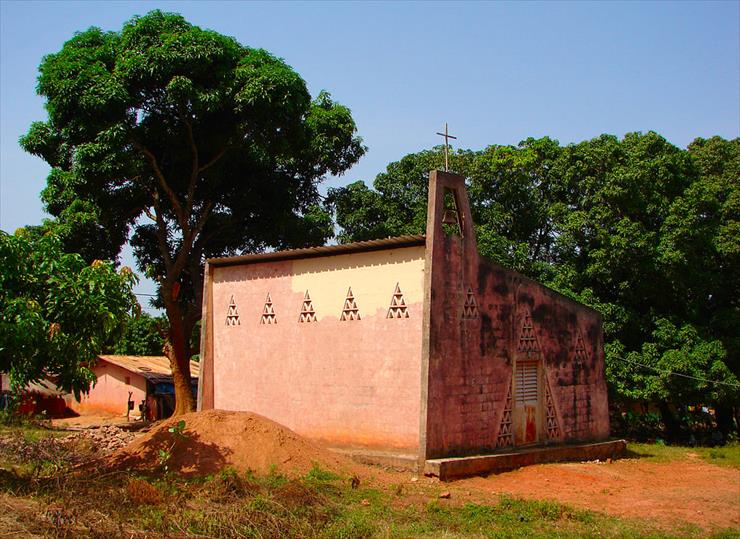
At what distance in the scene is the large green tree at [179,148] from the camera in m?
20.7

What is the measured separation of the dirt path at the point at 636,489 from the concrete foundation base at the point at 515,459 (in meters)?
0.20

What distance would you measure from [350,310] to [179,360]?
9.12 metres

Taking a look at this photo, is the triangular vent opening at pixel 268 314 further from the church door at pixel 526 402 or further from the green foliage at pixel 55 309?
the green foliage at pixel 55 309

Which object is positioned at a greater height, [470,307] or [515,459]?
[470,307]

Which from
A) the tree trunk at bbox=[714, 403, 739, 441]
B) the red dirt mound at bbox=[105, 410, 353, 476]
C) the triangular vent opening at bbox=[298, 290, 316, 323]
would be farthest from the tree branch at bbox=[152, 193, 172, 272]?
the tree trunk at bbox=[714, 403, 739, 441]

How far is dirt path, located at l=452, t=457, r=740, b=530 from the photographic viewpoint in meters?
11.7

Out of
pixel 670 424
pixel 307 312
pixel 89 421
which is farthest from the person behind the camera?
pixel 89 421

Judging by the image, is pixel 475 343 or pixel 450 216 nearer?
pixel 475 343

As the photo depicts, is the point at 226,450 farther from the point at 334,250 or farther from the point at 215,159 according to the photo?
the point at 215,159

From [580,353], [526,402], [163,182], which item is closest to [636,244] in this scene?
[580,353]

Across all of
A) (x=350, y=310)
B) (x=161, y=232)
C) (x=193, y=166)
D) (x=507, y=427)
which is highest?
(x=193, y=166)

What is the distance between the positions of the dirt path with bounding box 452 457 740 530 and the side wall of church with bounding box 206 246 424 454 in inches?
88.3

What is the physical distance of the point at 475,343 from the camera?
48.7ft

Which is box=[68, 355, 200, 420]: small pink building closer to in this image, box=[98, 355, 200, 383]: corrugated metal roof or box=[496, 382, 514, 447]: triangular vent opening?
box=[98, 355, 200, 383]: corrugated metal roof
